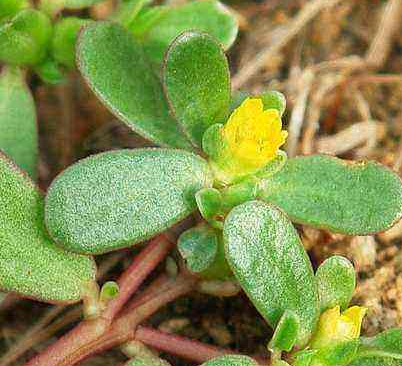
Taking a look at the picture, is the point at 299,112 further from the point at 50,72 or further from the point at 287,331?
the point at 287,331

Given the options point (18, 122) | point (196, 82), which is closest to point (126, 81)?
point (196, 82)

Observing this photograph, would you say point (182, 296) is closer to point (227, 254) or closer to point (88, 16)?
point (227, 254)

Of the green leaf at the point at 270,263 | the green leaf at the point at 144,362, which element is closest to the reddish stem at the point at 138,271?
the green leaf at the point at 144,362

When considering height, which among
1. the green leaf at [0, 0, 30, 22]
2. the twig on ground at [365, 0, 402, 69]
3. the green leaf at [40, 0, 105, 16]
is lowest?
the twig on ground at [365, 0, 402, 69]

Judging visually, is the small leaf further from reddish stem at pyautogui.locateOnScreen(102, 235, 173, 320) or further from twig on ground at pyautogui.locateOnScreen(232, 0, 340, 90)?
twig on ground at pyautogui.locateOnScreen(232, 0, 340, 90)

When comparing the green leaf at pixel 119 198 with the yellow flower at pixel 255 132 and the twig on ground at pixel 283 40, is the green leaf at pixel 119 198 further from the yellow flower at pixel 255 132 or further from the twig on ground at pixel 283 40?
the twig on ground at pixel 283 40

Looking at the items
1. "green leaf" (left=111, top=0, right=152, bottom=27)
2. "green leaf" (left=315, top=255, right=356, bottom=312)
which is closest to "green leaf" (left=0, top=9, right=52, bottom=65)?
"green leaf" (left=111, top=0, right=152, bottom=27)
